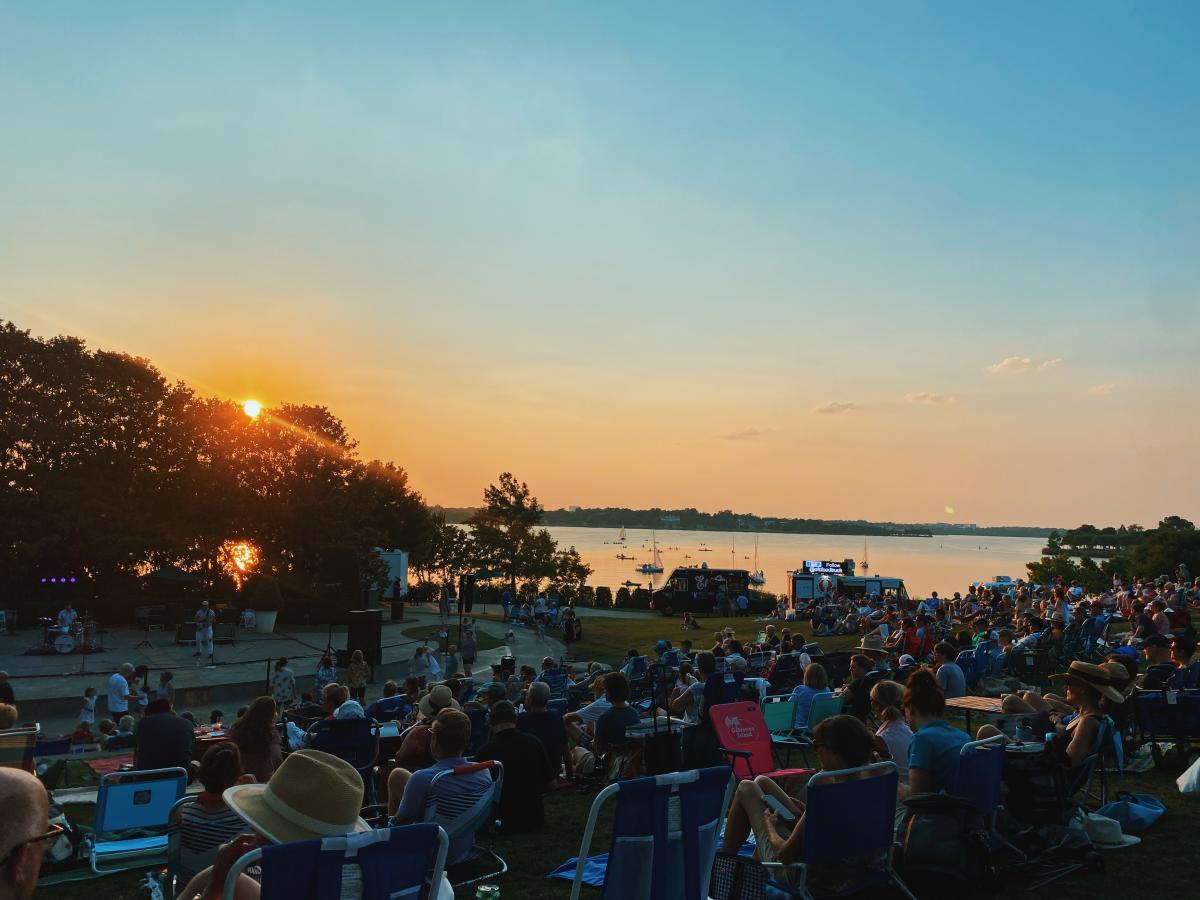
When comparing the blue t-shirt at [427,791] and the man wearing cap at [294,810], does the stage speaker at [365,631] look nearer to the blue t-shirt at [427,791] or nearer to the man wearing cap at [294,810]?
the blue t-shirt at [427,791]

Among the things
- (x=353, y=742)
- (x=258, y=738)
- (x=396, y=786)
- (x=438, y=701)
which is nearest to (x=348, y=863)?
(x=396, y=786)

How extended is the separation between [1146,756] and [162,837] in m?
9.16

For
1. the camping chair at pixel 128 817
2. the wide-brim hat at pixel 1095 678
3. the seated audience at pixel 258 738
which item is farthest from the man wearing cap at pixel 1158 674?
the camping chair at pixel 128 817

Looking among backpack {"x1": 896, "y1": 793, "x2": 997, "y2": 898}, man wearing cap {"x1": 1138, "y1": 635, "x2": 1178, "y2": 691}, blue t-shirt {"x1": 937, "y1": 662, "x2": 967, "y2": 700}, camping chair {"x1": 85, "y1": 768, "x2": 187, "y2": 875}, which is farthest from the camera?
blue t-shirt {"x1": 937, "y1": 662, "x2": 967, "y2": 700}

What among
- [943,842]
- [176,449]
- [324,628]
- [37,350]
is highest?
[37,350]

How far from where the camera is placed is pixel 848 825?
4.36 metres

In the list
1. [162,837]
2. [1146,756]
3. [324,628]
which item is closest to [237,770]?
[162,837]

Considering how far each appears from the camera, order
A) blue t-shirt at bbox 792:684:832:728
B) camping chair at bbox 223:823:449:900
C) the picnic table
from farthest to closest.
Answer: blue t-shirt at bbox 792:684:832:728 → the picnic table → camping chair at bbox 223:823:449:900

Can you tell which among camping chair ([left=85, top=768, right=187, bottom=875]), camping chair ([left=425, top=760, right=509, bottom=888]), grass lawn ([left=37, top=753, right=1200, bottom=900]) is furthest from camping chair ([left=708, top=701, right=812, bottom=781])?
camping chair ([left=85, top=768, right=187, bottom=875])

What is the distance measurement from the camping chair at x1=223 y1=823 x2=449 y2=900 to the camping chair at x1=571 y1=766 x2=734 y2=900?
68 cm

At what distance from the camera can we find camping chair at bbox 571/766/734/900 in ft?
11.8

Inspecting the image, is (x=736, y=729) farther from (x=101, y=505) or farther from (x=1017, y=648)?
(x=101, y=505)

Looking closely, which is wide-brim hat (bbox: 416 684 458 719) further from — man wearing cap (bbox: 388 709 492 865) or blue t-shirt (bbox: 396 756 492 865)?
blue t-shirt (bbox: 396 756 492 865)

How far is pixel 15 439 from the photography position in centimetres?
3319
